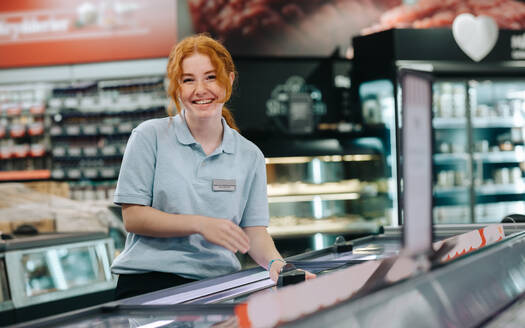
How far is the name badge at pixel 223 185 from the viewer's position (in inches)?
68.8

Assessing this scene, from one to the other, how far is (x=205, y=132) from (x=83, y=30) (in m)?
5.33

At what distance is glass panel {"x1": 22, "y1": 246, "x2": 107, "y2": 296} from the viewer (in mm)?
4145

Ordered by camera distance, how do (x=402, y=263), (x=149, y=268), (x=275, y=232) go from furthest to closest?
(x=275, y=232)
(x=149, y=268)
(x=402, y=263)

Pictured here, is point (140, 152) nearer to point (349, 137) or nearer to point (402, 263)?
point (402, 263)

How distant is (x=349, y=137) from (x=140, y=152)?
4.90 m

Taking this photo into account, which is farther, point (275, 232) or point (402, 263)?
point (275, 232)

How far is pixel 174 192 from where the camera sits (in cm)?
171

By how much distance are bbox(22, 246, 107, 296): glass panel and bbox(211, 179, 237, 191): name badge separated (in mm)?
2759

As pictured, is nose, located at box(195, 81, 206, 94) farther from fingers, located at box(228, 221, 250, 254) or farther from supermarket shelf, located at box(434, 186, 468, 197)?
supermarket shelf, located at box(434, 186, 468, 197)

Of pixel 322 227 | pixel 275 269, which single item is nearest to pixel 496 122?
pixel 322 227

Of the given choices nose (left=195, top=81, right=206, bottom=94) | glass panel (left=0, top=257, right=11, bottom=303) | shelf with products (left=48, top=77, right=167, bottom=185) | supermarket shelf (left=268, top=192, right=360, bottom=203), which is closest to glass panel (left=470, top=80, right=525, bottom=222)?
supermarket shelf (left=268, top=192, right=360, bottom=203)

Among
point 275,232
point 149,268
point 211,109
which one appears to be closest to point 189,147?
point 211,109

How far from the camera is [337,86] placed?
714 cm

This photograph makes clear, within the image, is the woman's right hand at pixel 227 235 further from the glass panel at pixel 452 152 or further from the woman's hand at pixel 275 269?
the glass panel at pixel 452 152
